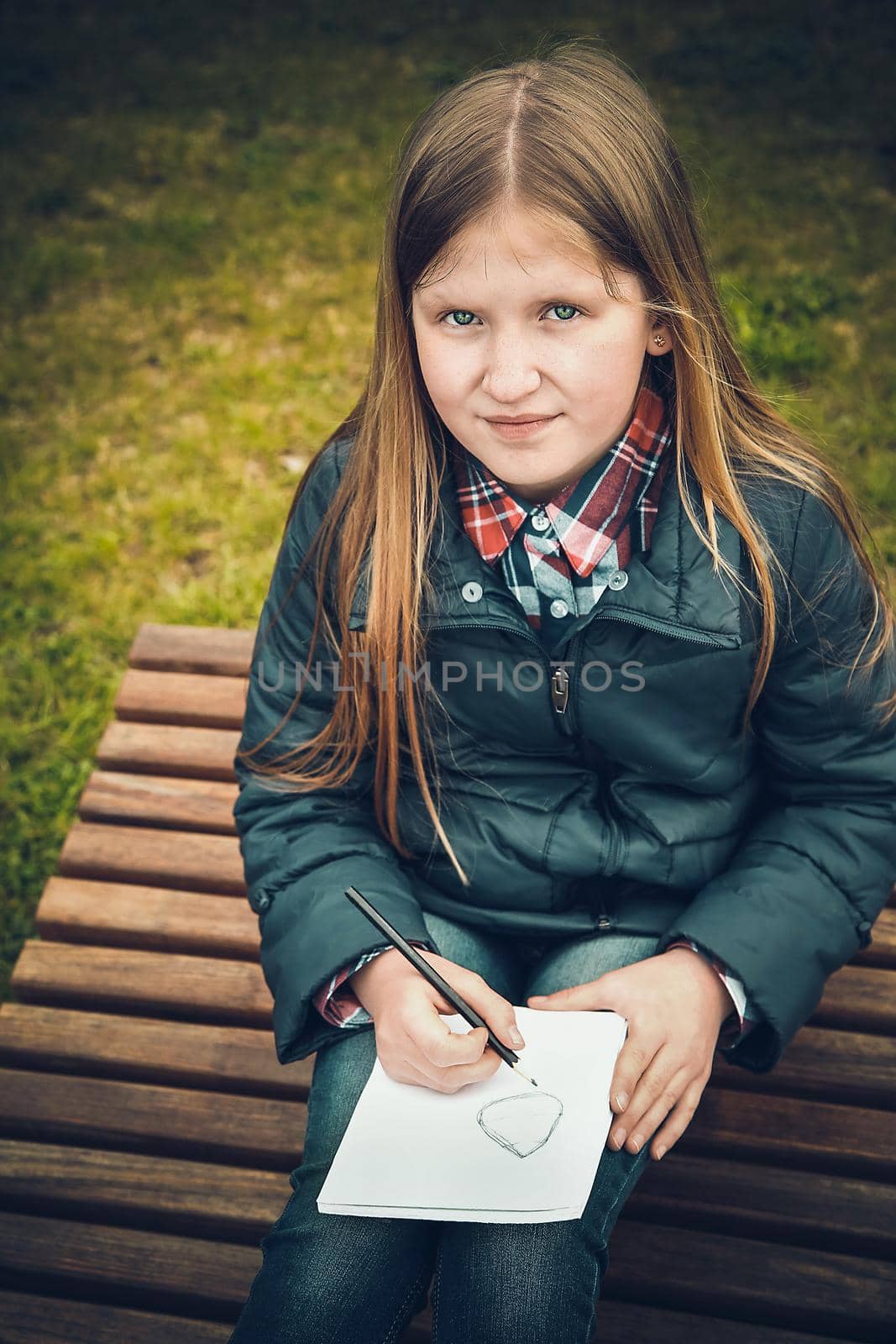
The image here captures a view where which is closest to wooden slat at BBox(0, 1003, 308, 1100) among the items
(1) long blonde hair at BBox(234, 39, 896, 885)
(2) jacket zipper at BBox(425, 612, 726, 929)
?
(1) long blonde hair at BBox(234, 39, 896, 885)

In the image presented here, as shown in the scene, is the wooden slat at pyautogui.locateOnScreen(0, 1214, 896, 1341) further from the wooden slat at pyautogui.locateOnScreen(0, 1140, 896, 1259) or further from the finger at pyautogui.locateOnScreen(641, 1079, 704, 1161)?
the finger at pyautogui.locateOnScreen(641, 1079, 704, 1161)

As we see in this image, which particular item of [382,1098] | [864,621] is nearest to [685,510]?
[864,621]

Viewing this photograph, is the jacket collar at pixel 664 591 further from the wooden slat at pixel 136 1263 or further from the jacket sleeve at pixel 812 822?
the wooden slat at pixel 136 1263

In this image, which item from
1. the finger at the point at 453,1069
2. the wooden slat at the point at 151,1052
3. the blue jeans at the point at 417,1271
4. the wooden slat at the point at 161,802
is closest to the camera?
the blue jeans at the point at 417,1271

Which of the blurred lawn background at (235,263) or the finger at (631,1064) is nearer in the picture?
the finger at (631,1064)

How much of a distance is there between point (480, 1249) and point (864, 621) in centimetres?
99

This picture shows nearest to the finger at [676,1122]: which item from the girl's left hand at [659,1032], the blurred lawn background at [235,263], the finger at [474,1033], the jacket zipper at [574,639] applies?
the girl's left hand at [659,1032]

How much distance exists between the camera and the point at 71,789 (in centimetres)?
296

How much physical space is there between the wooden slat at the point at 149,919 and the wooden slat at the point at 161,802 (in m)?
0.14

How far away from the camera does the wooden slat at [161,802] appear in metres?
2.26

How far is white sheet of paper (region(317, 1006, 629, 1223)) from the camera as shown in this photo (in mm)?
1387

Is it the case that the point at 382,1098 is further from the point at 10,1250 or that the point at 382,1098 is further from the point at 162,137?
the point at 162,137

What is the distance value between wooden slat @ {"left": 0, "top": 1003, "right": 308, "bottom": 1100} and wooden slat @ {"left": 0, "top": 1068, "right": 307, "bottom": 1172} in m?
0.02

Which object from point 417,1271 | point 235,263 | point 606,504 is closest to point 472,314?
point 606,504
